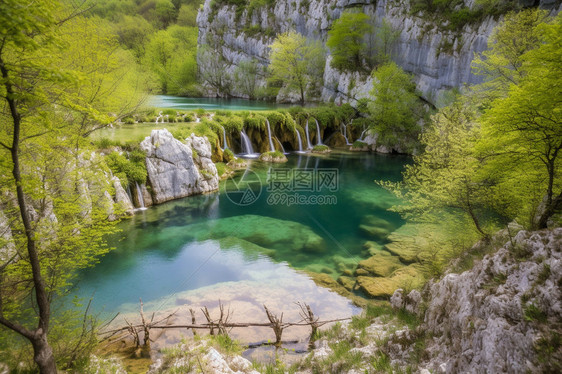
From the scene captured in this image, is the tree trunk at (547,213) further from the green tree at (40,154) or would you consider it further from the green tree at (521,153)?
the green tree at (40,154)

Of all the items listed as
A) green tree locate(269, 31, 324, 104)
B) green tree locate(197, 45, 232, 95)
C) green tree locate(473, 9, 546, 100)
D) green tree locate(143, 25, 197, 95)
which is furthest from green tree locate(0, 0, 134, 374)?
green tree locate(197, 45, 232, 95)

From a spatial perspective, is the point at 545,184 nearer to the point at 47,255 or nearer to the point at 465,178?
the point at 465,178

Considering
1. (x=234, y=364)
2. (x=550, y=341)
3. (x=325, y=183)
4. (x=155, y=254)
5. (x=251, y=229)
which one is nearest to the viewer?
(x=550, y=341)

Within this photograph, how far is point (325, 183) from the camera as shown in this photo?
22297 millimetres

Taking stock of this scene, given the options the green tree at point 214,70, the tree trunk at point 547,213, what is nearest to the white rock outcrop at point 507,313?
the tree trunk at point 547,213

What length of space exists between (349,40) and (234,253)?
36095 mm

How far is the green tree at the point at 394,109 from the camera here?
2861cm

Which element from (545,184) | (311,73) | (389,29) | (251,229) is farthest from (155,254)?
(311,73)

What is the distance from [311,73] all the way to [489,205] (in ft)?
139

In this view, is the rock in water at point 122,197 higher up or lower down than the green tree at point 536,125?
lower down

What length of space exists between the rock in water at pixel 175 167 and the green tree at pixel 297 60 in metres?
26.4

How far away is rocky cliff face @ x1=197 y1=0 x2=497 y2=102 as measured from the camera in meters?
27.2

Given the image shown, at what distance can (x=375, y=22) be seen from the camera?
3722 cm

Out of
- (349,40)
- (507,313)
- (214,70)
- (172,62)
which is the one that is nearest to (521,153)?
(507,313)
